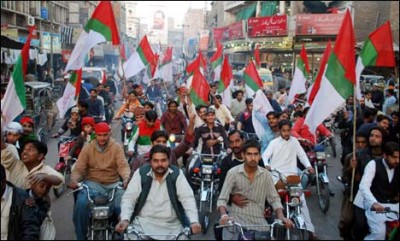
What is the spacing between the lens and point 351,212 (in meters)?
5.09

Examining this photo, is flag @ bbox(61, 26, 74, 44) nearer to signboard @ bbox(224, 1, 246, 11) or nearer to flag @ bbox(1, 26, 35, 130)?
signboard @ bbox(224, 1, 246, 11)

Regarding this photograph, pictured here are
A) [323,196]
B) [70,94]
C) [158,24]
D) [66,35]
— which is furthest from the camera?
[158,24]

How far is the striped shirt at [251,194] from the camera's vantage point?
4.52m

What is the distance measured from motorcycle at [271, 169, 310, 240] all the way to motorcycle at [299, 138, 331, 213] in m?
1.33

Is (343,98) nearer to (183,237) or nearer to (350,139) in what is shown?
(183,237)

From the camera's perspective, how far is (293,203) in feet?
16.5

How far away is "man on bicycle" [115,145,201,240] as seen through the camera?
4258 mm

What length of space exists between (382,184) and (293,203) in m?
0.89

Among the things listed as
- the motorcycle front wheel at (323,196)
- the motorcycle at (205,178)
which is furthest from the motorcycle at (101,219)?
the motorcycle front wheel at (323,196)

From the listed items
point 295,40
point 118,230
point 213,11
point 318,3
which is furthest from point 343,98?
point 213,11

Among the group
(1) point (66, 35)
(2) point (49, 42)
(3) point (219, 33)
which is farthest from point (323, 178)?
(3) point (219, 33)

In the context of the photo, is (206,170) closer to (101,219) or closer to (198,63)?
(101,219)

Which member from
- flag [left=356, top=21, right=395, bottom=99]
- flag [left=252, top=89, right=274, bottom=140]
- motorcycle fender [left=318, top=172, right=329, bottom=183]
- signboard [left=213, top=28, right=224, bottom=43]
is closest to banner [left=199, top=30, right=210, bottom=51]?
signboard [left=213, top=28, right=224, bottom=43]

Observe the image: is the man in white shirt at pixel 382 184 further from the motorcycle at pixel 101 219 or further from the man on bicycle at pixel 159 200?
the motorcycle at pixel 101 219
